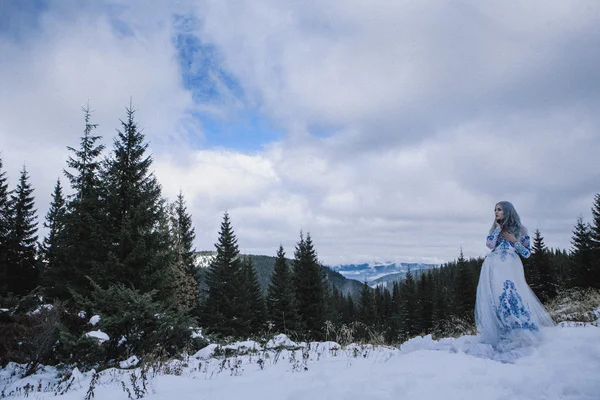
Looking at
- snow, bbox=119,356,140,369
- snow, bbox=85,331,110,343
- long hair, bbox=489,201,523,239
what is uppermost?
long hair, bbox=489,201,523,239

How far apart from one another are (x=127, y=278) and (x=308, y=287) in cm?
2224

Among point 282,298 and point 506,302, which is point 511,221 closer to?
point 506,302

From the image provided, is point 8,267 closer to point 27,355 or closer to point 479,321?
point 27,355

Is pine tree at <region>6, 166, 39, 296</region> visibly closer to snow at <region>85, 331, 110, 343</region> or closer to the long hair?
snow at <region>85, 331, 110, 343</region>

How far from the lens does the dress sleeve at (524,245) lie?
6031 millimetres

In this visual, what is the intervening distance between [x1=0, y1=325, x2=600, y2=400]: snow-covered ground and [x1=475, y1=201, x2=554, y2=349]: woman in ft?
1.10

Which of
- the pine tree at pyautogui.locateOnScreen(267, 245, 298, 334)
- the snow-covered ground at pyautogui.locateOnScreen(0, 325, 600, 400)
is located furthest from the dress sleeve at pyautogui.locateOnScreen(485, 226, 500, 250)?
the pine tree at pyautogui.locateOnScreen(267, 245, 298, 334)

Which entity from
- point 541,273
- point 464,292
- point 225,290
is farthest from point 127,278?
point 541,273

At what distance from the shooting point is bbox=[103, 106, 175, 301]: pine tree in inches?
573

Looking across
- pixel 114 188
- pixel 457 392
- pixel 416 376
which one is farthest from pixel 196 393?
pixel 114 188

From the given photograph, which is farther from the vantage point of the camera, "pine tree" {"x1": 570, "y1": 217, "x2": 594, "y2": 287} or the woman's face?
"pine tree" {"x1": 570, "y1": 217, "x2": 594, "y2": 287}

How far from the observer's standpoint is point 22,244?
26.0 m

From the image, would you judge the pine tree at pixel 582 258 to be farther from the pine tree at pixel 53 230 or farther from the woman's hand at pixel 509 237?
the pine tree at pixel 53 230

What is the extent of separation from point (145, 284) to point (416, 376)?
1368 centimetres
